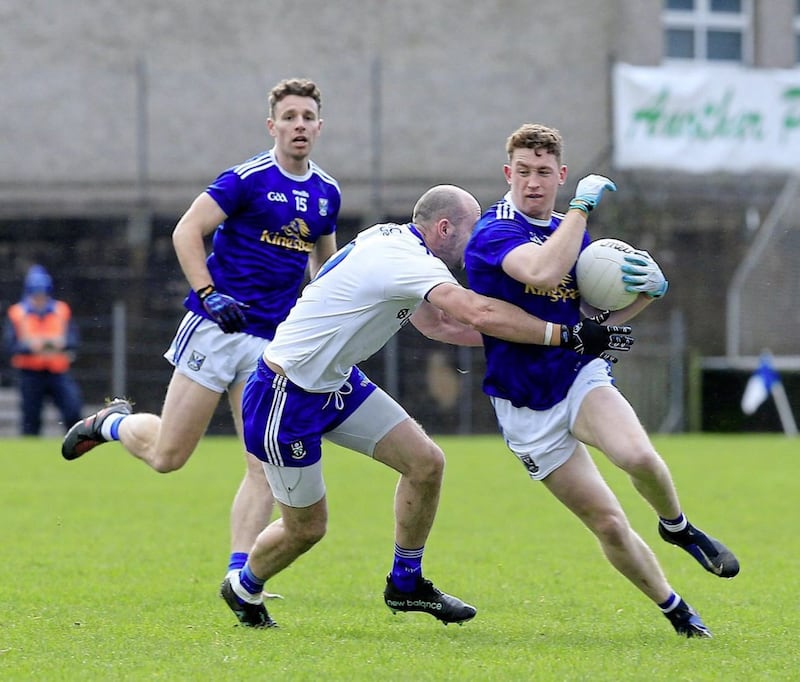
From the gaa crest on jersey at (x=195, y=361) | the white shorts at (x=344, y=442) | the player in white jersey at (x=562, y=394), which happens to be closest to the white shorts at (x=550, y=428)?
the player in white jersey at (x=562, y=394)

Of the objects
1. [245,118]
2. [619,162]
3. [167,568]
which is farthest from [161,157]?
[167,568]

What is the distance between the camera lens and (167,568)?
896 centimetres

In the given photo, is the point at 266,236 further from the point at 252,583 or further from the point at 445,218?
the point at 252,583

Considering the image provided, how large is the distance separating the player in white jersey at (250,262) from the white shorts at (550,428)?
175cm

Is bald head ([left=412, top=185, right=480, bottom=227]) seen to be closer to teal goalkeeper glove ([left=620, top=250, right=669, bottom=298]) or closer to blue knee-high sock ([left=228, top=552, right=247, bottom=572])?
teal goalkeeper glove ([left=620, top=250, right=669, bottom=298])

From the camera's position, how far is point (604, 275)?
640 cm

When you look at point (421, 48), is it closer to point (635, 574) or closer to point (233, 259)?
point (233, 259)

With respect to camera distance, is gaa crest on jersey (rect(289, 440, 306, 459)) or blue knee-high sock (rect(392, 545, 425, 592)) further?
blue knee-high sock (rect(392, 545, 425, 592))

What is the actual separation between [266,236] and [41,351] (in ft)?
40.1

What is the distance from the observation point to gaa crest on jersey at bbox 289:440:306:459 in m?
6.54

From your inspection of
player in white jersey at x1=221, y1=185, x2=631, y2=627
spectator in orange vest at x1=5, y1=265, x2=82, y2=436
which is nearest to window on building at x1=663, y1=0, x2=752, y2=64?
spectator in orange vest at x1=5, y1=265, x2=82, y2=436

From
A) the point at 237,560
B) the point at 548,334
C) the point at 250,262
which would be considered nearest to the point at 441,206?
the point at 548,334

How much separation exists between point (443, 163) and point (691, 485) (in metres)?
10.5

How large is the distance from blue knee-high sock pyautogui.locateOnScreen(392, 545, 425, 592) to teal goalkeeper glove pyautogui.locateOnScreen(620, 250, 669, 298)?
1.54 meters
